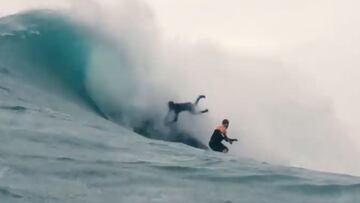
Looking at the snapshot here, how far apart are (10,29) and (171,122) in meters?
4.84

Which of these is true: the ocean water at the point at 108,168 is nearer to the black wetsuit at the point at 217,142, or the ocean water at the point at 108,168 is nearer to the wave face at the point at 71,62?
the wave face at the point at 71,62

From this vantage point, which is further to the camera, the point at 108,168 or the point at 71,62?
the point at 71,62

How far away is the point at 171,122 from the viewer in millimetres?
18391

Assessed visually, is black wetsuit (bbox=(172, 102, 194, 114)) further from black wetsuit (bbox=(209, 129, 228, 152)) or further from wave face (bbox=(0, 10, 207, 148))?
black wetsuit (bbox=(209, 129, 228, 152))

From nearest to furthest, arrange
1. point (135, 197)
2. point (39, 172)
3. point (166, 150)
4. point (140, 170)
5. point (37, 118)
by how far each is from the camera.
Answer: point (135, 197) → point (39, 172) → point (140, 170) → point (166, 150) → point (37, 118)

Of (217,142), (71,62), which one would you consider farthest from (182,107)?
(71,62)

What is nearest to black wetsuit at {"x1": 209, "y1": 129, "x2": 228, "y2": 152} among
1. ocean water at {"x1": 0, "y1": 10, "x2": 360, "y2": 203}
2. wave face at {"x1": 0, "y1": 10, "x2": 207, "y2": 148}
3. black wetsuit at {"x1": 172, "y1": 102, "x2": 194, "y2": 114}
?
wave face at {"x1": 0, "y1": 10, "x2": 207, "y2": 148}

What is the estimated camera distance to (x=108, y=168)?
10.3 meters

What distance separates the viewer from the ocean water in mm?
9188

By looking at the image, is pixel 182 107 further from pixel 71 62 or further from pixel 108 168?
pixel 108 168

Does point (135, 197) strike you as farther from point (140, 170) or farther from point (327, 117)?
point (327, 117)

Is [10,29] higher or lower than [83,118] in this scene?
higher

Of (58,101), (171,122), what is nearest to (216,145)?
(171,122)

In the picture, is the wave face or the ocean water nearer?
the ocean water
